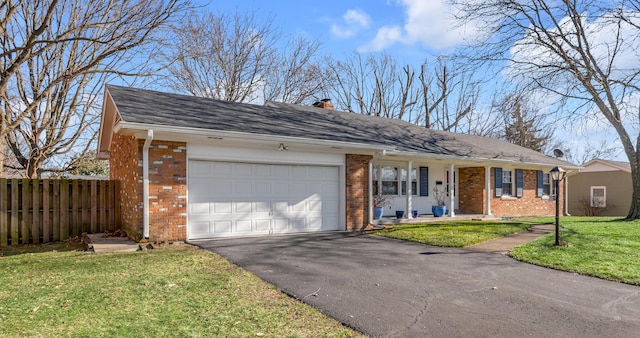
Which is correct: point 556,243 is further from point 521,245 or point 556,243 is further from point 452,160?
point 452,160

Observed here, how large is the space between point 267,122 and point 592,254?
329 inches

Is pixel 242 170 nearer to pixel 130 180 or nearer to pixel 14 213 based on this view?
pixel 130 180

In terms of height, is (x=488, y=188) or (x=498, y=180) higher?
(x=498, y=180)

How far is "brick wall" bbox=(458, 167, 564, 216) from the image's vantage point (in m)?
17.7

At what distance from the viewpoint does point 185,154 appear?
361 inches

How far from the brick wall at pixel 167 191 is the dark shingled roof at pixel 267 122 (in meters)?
0.75

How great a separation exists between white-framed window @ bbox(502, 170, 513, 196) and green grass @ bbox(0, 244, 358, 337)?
1559 cm

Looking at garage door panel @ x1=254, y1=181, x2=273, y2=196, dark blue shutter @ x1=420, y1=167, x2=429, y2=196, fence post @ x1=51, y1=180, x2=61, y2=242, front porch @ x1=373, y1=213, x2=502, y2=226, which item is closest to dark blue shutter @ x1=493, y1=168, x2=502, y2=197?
front porch @ x1=373, y1=213, x2=502, y2=226

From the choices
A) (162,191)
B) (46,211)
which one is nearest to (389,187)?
(162,191)

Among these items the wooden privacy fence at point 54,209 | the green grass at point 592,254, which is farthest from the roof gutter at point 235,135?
the green grass at point 592,254

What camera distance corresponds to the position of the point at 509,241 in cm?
975

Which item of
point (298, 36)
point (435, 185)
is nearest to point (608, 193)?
point (435, 185)

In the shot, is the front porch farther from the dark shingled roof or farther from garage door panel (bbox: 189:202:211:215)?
garage door panel (bbox: 189:202:211:215)

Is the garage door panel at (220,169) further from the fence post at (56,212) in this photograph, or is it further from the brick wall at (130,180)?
the fence post at (56,212)
